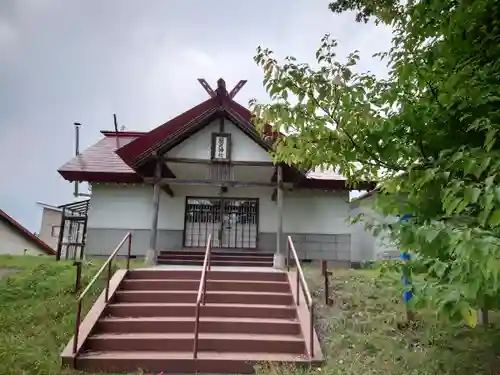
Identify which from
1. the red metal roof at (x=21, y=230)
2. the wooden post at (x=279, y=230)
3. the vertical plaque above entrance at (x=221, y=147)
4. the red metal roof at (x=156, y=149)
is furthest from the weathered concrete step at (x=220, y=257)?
the red metal roof at (x=21, y=230)

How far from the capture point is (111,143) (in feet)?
45.0

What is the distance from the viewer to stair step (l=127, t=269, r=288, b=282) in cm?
743

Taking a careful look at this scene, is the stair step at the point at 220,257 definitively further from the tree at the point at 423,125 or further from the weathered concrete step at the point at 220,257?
the tree at the point at 423,125

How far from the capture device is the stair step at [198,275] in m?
7.43

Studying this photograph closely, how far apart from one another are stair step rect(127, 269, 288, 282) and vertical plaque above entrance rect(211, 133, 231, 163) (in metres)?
3.59

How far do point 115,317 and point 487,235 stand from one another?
18.0 feet

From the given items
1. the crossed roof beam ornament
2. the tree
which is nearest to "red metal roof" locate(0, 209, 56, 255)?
the crossed roof beam ornament

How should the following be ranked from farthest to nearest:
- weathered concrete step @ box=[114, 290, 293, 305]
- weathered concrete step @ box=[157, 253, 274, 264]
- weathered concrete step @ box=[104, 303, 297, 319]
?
weathered concrete step @ box=[157, 253, 274, 264] → weathered concrete step @ box=[114, 290, 293, 305] → weathered concrete step @ box=[104, 303, 297, 319]

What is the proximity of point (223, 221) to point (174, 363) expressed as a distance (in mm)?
6864

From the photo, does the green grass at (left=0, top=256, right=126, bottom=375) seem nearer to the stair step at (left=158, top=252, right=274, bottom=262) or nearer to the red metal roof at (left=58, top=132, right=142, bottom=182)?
the stair step at (left=158, top=252, right=274, bottom=262)

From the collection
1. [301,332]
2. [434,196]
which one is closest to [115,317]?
[301,332]

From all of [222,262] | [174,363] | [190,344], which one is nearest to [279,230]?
[222,262]

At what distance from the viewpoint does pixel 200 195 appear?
38.8 feet

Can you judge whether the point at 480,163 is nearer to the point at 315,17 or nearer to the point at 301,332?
the point at 301,332
